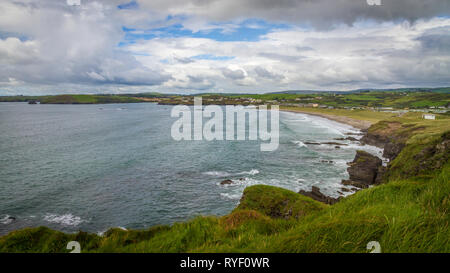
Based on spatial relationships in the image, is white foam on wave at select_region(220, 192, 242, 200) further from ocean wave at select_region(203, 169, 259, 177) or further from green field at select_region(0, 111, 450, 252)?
green field at select_region(0, 111, 450, 252)

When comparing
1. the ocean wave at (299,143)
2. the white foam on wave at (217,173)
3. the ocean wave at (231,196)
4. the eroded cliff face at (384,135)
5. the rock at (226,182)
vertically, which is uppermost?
the eroded cliff face at (384,135)

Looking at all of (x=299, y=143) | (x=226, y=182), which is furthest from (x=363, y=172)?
(x=299, y=143)

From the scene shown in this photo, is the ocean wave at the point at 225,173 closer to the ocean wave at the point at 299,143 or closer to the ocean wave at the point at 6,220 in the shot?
the ocean wave at the point at 6,220

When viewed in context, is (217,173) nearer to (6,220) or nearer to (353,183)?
(353,183)

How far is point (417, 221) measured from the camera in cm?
438

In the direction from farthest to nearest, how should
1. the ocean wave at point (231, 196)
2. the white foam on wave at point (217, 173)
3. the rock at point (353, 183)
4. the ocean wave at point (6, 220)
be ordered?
the white foam on wave at point (217, 173)
the rock at point (353, 183)
the ocean wave at point (231, 196)
the ocean wave at point (6, 220)

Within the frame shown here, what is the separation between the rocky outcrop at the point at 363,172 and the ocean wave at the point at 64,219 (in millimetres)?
32891

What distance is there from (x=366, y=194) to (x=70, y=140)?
7004cm

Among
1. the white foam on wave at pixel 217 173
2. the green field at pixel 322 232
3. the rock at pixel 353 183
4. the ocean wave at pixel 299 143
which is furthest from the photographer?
the ocean wave at pixel 299 143

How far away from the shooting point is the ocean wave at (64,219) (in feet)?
74.4

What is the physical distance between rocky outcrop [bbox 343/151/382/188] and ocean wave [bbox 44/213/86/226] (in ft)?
108

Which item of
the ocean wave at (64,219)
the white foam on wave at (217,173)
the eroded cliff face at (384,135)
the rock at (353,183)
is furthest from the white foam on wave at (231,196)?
the eroded cliff face at (384,135)

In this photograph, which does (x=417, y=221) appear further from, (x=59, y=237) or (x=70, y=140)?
(x=70, y=140)

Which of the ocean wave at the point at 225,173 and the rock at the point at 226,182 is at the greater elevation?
the ocean wave at the point at 225,173
